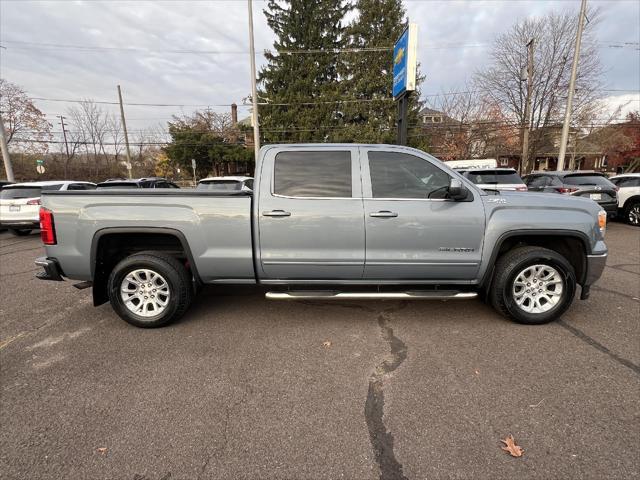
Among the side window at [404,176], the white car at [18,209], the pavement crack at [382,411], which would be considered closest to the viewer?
the pavement crack at [382,411]

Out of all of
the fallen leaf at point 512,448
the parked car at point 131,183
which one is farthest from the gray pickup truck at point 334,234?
the parked car at point 131,183

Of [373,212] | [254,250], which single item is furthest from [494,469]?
[254,250]

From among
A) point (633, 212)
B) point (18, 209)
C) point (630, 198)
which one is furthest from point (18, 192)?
point (633, 212)

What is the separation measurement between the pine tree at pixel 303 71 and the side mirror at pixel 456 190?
2703 cm

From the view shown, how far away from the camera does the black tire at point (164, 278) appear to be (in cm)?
358

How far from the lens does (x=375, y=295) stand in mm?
3518

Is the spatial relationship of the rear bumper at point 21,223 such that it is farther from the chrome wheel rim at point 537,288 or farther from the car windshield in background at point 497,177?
the car windshield in background at point 497,177

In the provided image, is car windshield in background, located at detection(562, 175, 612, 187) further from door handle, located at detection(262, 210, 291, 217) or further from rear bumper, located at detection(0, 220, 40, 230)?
rear bumper, located at detection(0, 220, 40, 230)

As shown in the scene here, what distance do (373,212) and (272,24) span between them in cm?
3331

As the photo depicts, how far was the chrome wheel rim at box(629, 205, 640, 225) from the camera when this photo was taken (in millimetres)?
10320

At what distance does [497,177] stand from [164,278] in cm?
916

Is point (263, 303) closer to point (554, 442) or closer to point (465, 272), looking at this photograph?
point (465, 272)

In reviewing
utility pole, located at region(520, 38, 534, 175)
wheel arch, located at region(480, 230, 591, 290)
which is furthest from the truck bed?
utility pole, located at region(520, 38, 534, 175)

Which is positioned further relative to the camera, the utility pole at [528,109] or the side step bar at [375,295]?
the utility pole at [528,109]
